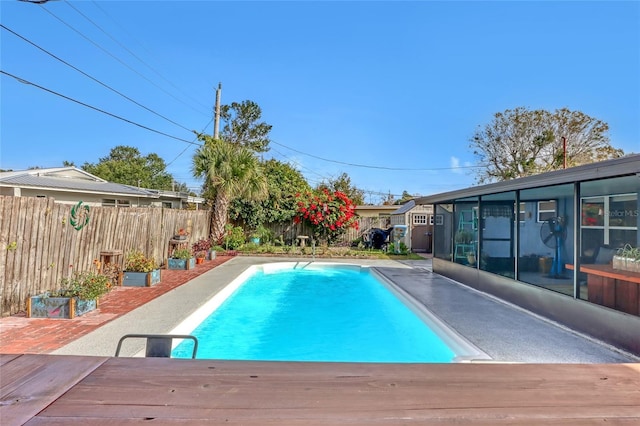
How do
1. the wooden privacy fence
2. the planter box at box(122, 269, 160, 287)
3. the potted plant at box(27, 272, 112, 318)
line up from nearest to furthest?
the wooden privacy fence < the potted plant at box(27, 272, 112, 318) < the planter box at box(122, 269, 160, 287)

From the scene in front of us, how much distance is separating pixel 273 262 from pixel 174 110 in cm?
1154

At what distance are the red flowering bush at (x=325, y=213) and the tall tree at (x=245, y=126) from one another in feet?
44.6

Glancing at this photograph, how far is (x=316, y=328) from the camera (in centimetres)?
611

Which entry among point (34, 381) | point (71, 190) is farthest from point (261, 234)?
point (34, 381)

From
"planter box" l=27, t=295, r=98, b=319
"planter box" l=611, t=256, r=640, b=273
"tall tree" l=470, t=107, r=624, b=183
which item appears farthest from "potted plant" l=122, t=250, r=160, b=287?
"tall tree" l=470, t=107, r=624, b=183

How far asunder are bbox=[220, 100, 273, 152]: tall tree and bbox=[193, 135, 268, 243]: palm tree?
47.8 feet

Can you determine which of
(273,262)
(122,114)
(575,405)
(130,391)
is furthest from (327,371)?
(122,114)

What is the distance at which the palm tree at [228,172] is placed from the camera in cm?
1242

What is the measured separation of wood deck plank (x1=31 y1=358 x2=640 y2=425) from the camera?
0.94 metres

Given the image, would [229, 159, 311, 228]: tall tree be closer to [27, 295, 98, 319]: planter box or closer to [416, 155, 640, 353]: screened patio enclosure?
[416, 155, 640, 353]: screened patio enclosure

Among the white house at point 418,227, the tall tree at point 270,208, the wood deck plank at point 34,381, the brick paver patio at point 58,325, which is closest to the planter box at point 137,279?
the brick paver patio at point 58,325

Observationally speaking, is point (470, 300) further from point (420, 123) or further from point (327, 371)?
point (420, 123)

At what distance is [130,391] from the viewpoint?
3.48 feet

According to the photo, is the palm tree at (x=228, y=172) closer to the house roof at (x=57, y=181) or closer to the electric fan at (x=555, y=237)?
the house roof at (x=57, y=181)
